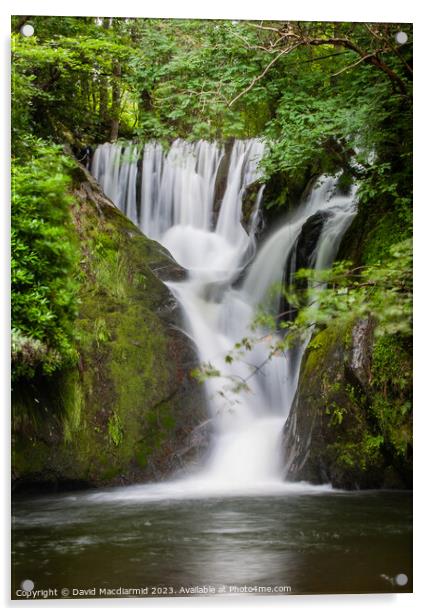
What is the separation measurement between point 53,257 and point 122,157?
96 centimetres

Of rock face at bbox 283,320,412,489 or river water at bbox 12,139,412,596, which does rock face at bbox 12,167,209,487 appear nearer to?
river water at bbox 12,139,412,596

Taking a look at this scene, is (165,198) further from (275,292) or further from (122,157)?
(275,292)

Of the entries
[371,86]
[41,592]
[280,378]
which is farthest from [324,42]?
[41,592]

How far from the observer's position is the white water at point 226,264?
4.99 metres

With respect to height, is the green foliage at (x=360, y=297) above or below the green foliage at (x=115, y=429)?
above

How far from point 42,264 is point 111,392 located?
99 cm

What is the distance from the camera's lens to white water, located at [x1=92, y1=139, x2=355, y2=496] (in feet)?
16.4

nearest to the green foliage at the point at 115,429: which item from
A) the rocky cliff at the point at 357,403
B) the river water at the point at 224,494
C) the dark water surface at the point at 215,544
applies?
the river water at the point at 224,494

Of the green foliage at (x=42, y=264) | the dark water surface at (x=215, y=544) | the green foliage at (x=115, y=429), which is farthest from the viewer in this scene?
the green foliage at (x=115, y=429)

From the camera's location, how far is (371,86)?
201 inches

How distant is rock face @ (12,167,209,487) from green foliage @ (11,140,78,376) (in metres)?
0.12

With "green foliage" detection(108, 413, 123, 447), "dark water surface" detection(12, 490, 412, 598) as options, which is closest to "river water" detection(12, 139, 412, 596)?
"dark water surface" detection(12, 490, 412, 598)

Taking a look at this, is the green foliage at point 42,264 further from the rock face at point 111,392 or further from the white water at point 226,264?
the white water at point 226,264

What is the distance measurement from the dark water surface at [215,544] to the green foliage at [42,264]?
0.92 meters
